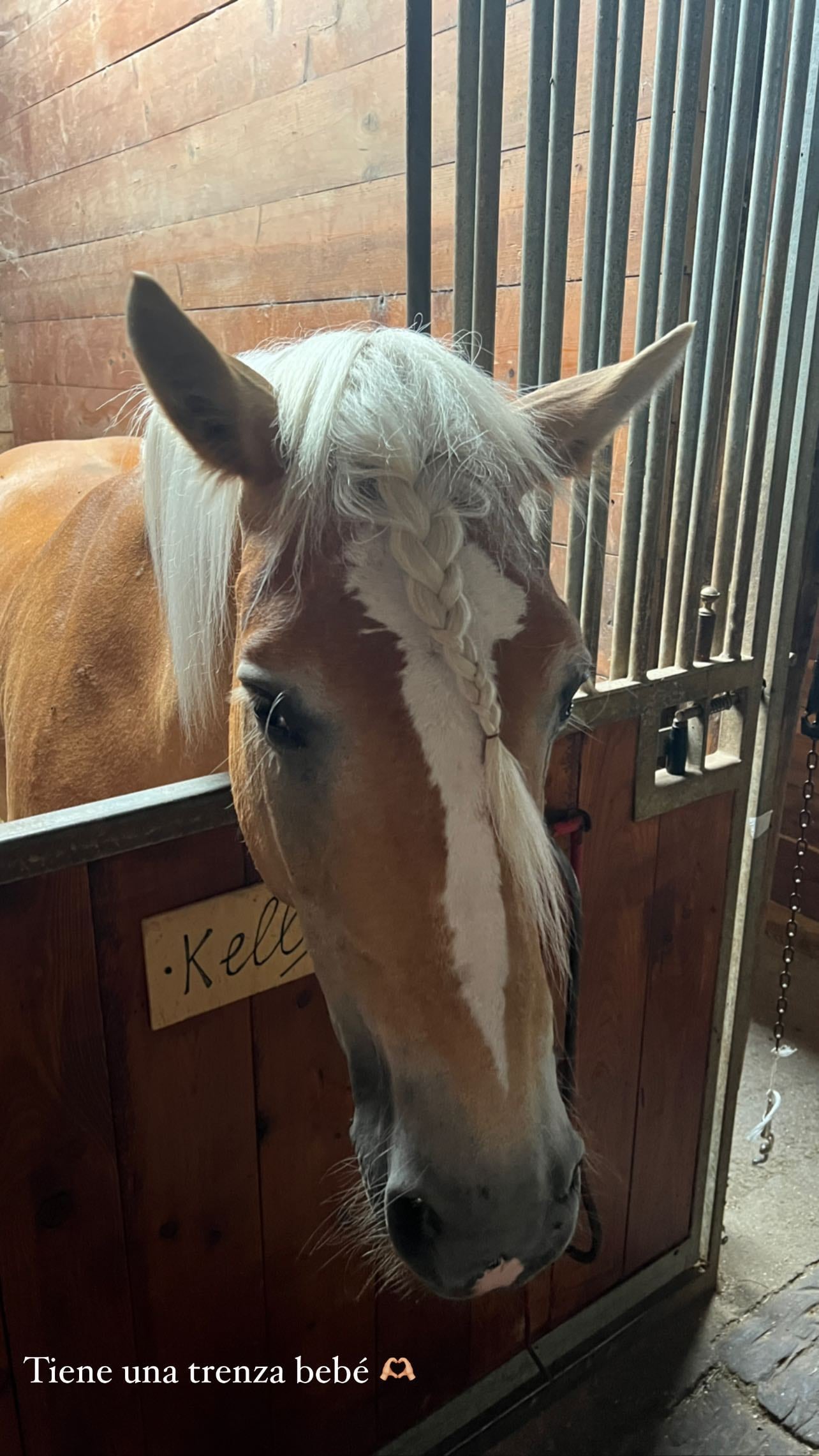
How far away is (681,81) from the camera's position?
100 centimetres

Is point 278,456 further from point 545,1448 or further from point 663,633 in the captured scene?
point 545,1448

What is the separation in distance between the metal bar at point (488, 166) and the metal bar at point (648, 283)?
0.20 metres

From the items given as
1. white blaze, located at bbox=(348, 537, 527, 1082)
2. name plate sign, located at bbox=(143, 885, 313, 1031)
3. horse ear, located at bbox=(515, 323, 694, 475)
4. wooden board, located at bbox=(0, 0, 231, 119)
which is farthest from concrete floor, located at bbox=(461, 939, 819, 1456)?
wooden board, located at bbox=(0, 0, 231, 119)

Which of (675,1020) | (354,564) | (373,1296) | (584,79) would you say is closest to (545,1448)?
(373,1296)

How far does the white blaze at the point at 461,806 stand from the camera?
1.91ft

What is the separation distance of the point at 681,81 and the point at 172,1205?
4.61 feet

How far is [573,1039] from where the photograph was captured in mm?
1117

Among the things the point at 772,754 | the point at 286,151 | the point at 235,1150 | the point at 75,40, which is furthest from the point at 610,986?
the point at 75,40

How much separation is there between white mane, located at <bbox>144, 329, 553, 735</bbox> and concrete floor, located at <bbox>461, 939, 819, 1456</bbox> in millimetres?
1338

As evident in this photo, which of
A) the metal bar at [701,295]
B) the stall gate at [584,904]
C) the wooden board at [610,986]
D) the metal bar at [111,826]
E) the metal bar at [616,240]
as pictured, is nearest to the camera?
the metal bar at [111,826]

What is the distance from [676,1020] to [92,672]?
1050 millimetres

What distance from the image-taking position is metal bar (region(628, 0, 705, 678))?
99cm

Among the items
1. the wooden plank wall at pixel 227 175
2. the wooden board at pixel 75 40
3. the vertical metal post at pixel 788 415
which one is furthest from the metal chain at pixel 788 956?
the wooden board at pixel 75 40

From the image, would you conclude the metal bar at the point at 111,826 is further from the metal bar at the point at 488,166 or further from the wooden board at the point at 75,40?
the wooden board at the point at 75,40
